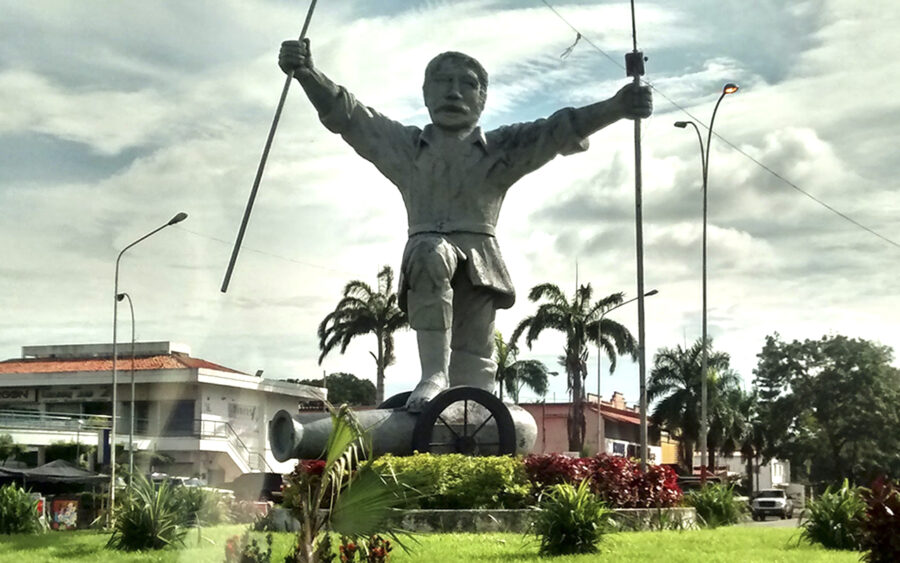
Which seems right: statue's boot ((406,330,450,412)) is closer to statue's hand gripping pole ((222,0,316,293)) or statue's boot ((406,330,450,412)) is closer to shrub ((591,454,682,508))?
shrub ((591,454,682,508))

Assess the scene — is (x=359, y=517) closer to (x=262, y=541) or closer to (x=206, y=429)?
(x=262, y=541)

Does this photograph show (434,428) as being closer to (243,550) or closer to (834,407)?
(243,550)

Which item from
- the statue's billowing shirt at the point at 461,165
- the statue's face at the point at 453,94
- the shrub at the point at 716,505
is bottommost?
the shrub at the point at 716,505

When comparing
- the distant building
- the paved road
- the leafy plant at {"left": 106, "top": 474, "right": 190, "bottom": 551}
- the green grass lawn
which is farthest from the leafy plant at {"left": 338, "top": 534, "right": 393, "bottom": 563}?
the distant building

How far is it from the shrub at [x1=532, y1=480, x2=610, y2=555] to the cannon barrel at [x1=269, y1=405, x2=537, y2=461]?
115 inches

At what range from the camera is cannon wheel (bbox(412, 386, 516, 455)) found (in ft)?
42.2

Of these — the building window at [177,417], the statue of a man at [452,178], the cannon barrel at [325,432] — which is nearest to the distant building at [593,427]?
the statue of a man at [452,178]

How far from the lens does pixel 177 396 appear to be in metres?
3.07

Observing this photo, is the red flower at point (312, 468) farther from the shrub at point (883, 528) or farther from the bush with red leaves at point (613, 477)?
the bush with red leaves at point (613, 477)

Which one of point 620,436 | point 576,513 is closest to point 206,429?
point 576,513

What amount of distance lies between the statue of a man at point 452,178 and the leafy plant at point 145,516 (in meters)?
4.93

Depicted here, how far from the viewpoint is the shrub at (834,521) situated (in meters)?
10.9

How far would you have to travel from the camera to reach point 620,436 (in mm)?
51531

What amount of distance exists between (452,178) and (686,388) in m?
37.2
